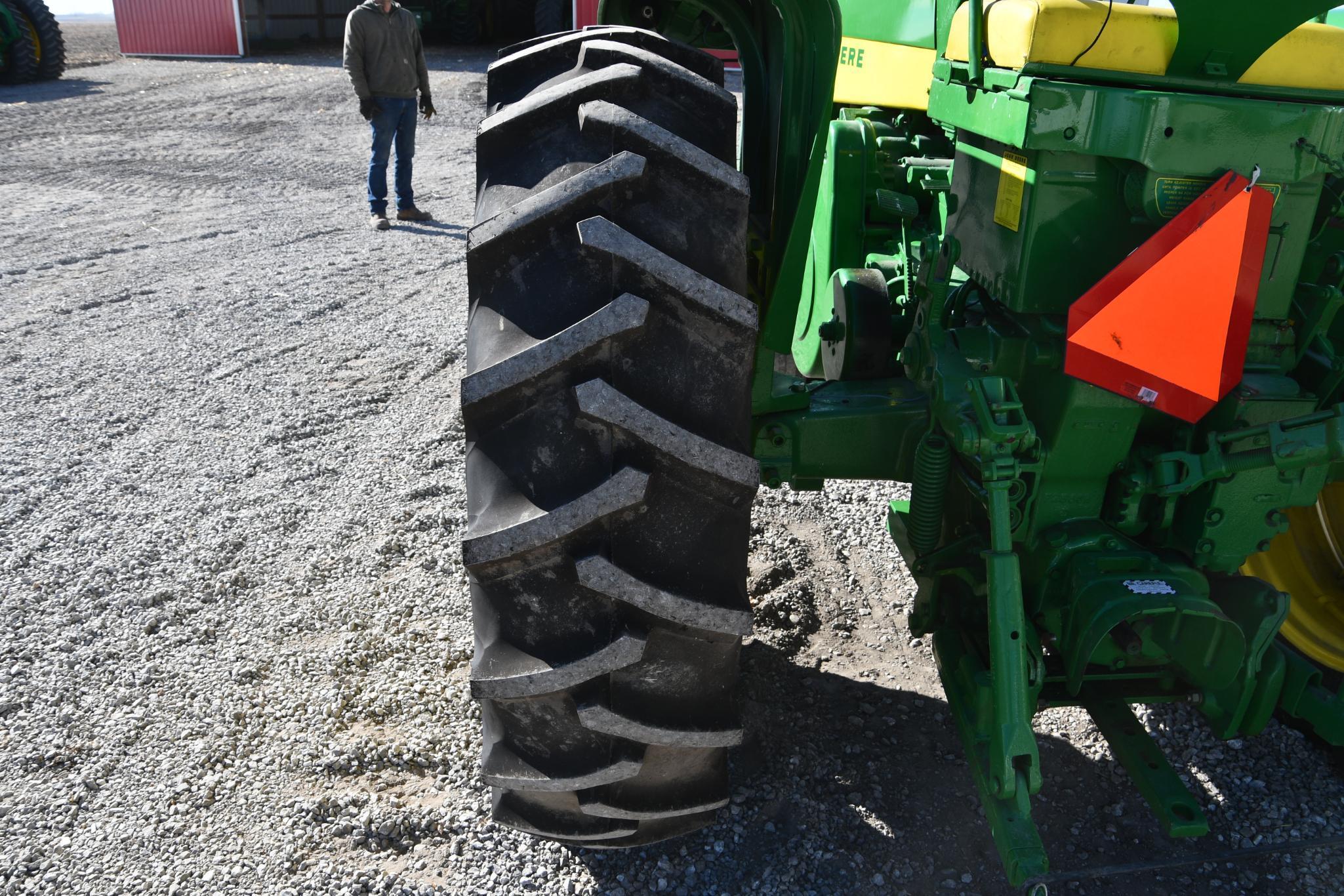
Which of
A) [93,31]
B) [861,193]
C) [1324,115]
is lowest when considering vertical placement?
[93,31]

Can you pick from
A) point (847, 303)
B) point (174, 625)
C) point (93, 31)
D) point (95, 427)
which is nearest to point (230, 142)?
point (95, 427)

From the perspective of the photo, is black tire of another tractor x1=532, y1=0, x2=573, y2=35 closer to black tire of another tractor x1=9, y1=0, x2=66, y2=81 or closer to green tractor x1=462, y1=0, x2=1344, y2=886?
black tire of another tractor x1=9, y1=0, x2=66, y2=81

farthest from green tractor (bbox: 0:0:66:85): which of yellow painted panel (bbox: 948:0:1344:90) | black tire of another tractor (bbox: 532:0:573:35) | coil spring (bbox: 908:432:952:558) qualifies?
yellow painted panel (bbox: 948:0:1344:90)

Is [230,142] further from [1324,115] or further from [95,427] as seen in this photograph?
[1324,115]

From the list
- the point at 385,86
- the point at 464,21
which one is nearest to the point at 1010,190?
the point at 385,86

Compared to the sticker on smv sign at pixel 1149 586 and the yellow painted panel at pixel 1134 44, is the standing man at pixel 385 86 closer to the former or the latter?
the yellow painted panel at pixel 1134 44

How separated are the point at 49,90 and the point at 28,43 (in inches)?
28.7

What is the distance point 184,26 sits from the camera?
1667 centimetres

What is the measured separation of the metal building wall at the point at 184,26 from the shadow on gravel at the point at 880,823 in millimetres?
17623

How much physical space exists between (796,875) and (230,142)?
392 inches

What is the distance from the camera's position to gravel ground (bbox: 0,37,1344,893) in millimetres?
2049

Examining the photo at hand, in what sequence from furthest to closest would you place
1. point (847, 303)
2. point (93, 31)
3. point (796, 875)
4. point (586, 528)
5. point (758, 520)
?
point (93, 31) → point (758, 520) → point (847, 303) → point (796, 875) → point (586, 528)

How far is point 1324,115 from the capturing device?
1626 millimetres

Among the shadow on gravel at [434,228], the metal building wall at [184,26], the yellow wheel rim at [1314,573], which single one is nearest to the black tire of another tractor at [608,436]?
the yellow wheel rim at [1314,573]
